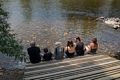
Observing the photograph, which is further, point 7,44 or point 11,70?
point 11,70

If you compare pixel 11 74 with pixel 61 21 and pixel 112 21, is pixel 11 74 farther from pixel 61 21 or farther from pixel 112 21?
pixel 112 21

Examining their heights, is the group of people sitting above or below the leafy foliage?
below

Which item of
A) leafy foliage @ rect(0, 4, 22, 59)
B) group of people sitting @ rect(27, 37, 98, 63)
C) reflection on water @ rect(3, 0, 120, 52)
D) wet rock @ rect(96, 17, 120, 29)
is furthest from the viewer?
wet rock @ rect(96, 17, 120, 29)

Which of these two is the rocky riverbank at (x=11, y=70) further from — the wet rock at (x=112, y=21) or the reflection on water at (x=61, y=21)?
the wet rock at (x=112, y=21)

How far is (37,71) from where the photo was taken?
10.8 m

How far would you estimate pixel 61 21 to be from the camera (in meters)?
30.6

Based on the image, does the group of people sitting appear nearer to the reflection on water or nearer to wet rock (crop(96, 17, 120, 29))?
the reflection on water

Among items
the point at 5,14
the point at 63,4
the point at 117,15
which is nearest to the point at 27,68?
the point at 5,14

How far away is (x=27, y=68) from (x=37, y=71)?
622 mm

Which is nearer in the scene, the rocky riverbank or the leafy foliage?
the leafy foliage

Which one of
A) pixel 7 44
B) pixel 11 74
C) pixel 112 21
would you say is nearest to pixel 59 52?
pixel 11 74

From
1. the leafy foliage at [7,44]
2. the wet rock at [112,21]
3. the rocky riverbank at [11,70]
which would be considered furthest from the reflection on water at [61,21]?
the leafy foliage at [7,44]

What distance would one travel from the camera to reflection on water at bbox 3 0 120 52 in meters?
24.0

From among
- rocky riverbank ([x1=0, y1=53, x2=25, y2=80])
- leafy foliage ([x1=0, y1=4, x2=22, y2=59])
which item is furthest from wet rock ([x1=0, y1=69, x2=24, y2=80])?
leafy foliage ([x1=0, y1=4, x2=22, y2=59])
